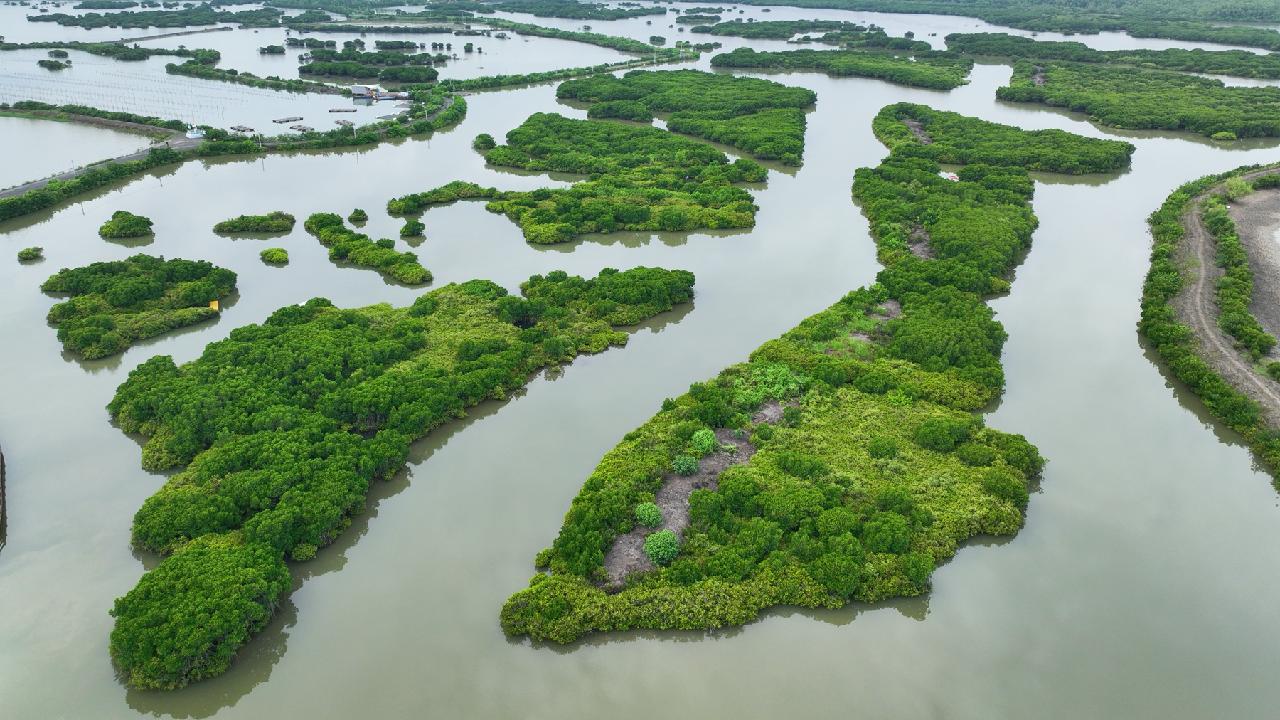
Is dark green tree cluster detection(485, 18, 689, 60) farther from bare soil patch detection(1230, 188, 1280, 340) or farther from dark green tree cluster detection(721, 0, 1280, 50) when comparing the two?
bare soil patch detection(1230, 188, 1280, 340)

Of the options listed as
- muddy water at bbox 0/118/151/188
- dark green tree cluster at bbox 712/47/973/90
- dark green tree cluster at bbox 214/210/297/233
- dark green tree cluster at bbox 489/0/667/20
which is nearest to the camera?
dark green tree cluster at bbox 214/210/297/233

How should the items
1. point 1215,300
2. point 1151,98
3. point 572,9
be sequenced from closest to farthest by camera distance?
point 1215,300, point 1151,98, point 572,9

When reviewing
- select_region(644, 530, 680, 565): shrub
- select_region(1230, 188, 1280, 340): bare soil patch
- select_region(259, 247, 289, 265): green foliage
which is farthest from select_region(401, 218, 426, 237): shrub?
select_region(1230, 188, 1280, 340): bare soil patch

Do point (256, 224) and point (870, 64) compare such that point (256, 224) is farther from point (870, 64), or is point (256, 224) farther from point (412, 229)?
point (870, 64)

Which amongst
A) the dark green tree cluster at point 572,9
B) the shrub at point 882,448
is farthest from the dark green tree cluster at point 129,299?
the dark green tree cluster at point 572,9

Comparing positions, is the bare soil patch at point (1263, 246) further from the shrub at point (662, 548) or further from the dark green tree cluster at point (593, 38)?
the dark green tree cluster at point (593, 38)

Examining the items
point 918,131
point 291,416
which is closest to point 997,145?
point 918,131
